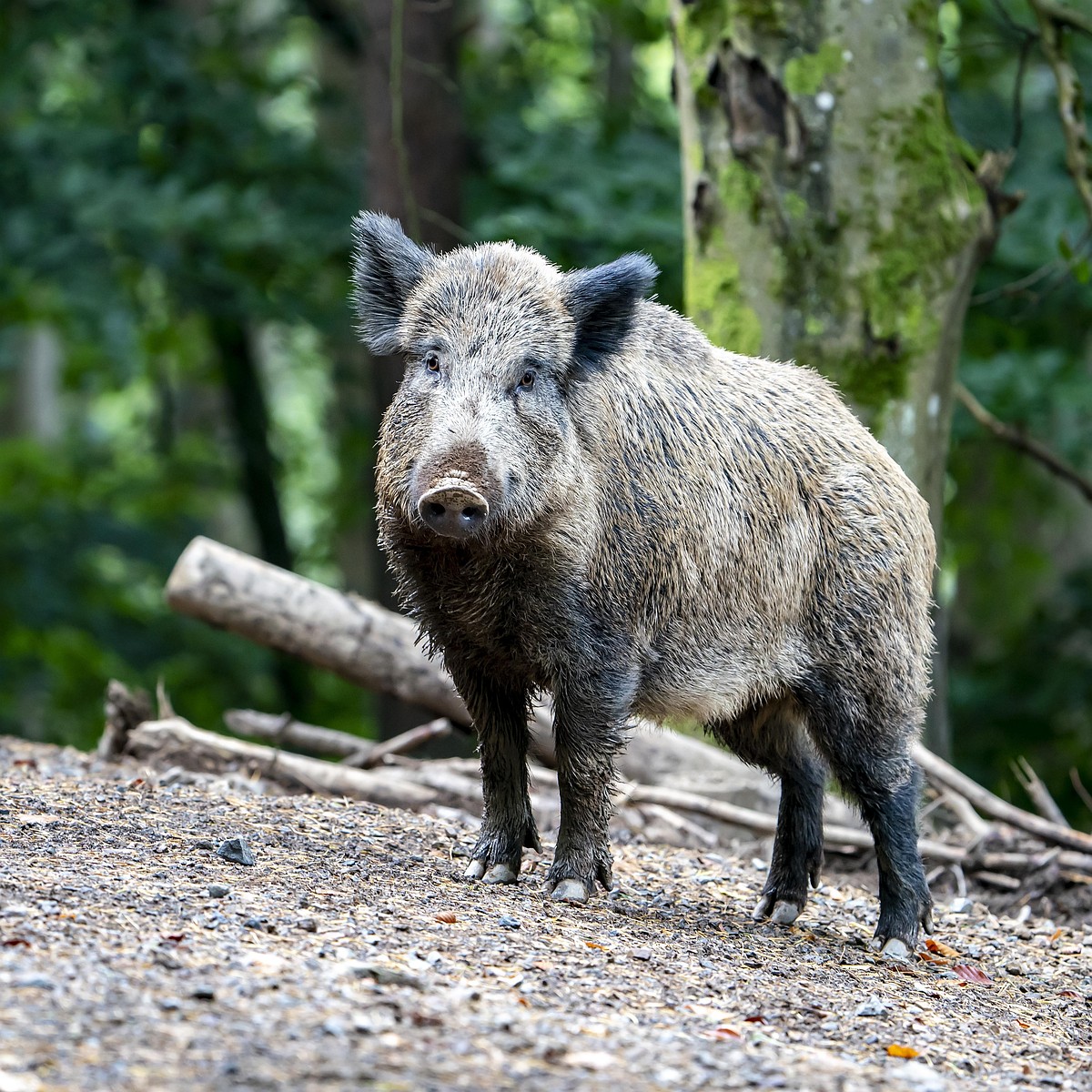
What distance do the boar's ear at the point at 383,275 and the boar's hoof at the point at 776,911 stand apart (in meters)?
2.59

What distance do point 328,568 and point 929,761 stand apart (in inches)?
526

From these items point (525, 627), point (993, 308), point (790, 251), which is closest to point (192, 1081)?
point (525, 627)

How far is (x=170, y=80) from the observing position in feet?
40.0

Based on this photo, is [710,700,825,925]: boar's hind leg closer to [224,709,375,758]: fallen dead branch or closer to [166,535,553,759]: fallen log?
[166,535,553,759]: fallen log

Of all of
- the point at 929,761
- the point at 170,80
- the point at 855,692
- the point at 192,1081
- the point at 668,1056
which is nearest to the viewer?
the point at 192,1081

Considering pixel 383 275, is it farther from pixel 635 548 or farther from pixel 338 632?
pixel 338 632

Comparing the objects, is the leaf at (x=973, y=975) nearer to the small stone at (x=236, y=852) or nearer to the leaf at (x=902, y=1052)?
the leaf at (x=902, y=1052)

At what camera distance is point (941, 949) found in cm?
583

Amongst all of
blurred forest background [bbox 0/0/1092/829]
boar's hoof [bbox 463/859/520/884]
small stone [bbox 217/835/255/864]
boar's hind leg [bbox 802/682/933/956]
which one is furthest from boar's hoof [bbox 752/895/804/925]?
blurred forest background [bbox 0/0/1092/829]

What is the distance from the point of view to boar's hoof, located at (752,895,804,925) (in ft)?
19.2

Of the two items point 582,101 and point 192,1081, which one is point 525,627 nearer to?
point 192,1081

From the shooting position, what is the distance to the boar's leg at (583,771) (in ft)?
17.1

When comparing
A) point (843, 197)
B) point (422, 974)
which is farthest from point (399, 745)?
point (422, 974)

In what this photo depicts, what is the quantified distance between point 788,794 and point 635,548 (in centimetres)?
139
